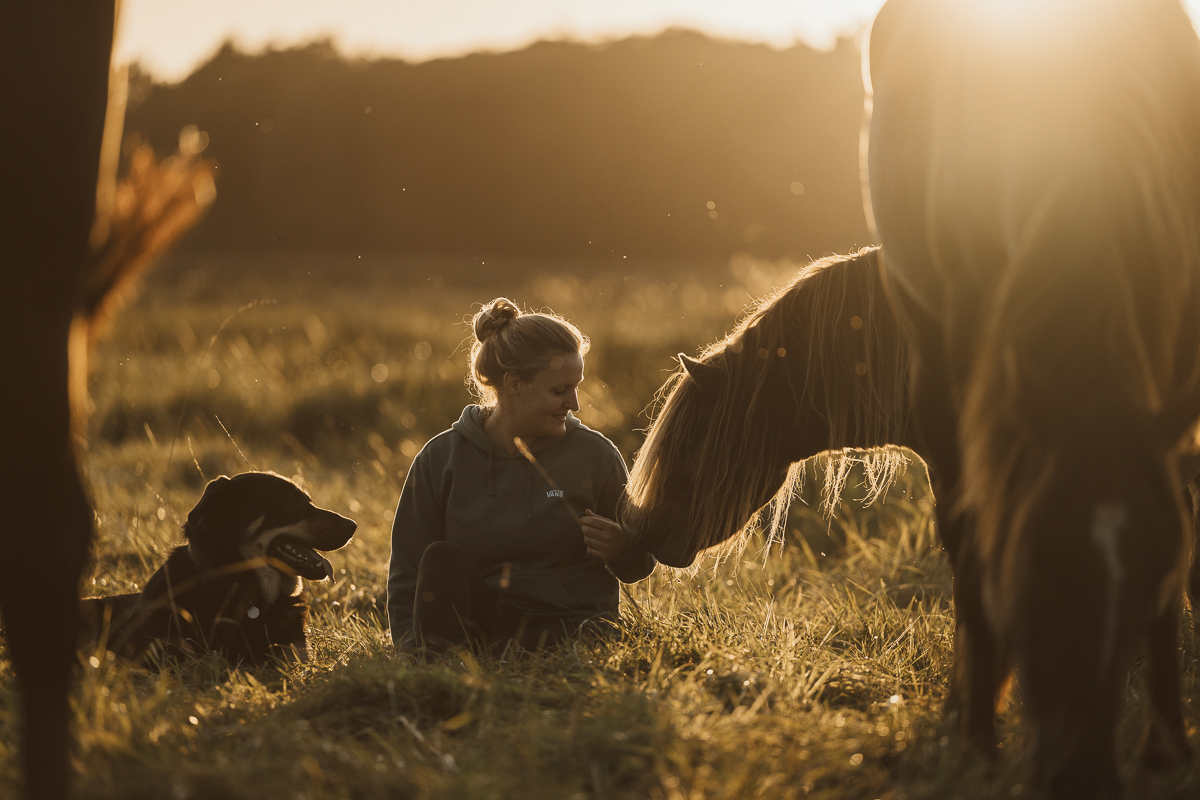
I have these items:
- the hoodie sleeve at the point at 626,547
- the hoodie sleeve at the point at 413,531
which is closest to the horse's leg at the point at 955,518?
the hoodie sleeve at the point at 626,547

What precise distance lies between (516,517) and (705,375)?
37.6 inches

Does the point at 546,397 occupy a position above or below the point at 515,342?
below

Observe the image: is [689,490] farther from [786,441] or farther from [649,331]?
[649,331]

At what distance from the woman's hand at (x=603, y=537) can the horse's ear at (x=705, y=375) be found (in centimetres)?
60

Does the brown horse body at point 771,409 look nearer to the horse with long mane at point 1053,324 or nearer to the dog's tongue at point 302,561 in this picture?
the horse with long mane at point 1053,324

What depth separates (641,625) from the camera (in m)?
3.37

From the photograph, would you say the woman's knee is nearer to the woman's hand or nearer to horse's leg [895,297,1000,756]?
the woman's hand

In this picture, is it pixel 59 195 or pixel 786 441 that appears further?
pixel 786 441

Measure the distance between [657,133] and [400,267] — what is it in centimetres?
2345

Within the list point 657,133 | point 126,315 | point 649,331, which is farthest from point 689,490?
point 657,133

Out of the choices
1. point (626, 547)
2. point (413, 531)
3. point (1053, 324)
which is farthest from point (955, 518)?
point (413, 531)

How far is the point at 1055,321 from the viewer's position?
1.74 metres

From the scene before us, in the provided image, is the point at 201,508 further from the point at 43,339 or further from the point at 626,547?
the point at 43,339

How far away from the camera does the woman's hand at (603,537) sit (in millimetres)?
3289
